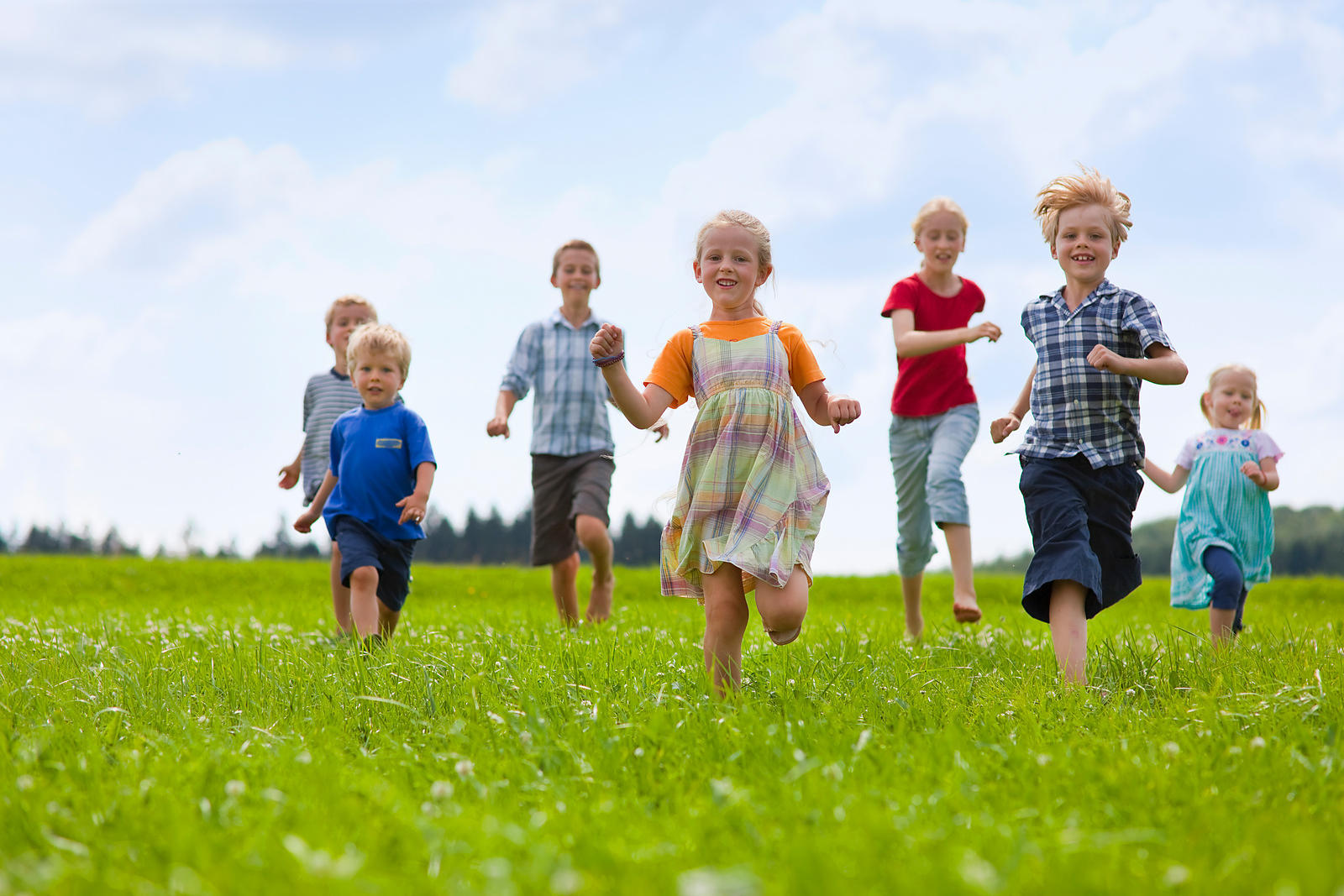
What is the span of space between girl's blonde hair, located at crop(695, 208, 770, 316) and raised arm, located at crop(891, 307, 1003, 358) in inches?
74.9

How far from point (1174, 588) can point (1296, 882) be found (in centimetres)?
625

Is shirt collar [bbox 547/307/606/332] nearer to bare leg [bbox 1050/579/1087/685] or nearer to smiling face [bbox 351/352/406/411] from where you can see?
smiling face [bbox 351/352/406/411]

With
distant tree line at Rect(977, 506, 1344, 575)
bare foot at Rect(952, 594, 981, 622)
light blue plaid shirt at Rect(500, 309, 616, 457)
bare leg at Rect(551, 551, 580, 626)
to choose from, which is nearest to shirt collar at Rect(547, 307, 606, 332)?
light blue plaid shirt at Rect(500, 309, 616, 457)

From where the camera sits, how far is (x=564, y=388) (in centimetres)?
955

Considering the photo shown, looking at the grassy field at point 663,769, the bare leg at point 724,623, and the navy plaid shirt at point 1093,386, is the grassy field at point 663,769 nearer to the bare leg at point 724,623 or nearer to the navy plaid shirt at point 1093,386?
the bare leg at point 724,623

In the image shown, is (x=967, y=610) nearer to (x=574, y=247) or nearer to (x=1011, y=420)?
(x=1011, y=420)

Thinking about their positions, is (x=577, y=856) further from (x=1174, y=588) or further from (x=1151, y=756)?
(x=1174, y=588)

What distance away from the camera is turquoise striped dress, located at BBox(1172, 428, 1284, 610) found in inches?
320

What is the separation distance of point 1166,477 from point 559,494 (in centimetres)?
502

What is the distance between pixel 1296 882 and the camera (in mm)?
2594

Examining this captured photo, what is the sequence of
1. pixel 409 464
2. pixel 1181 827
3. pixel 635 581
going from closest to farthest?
pixel 1181 827, pixel 409 464, pixel 635 581

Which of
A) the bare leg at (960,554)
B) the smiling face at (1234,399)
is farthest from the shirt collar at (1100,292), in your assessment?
the smiling face at (1234,399)

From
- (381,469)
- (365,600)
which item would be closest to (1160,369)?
(381,469)

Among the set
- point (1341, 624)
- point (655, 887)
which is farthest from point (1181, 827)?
point (1341, 624)
